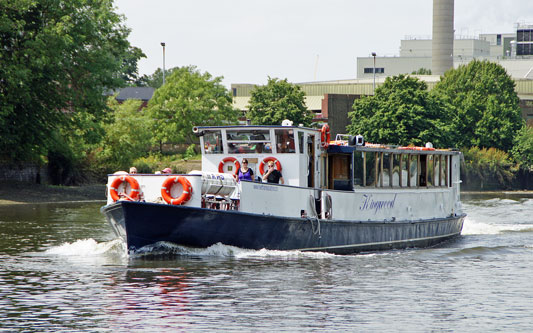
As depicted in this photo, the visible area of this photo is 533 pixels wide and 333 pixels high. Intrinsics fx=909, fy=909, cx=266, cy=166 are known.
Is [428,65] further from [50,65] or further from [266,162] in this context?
[266,162]

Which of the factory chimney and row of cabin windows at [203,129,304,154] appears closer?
row of cabin windows at [203,129,304,154]

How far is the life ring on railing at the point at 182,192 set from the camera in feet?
74.7

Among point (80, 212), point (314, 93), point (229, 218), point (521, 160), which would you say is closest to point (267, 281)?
point (229, 218)

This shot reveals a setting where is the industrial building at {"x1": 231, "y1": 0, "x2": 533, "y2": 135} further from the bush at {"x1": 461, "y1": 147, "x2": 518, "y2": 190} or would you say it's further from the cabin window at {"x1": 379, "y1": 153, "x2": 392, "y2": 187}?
the cabin window at {"x1": 379, "y1": 153, "x2": 392, "y2": 187}

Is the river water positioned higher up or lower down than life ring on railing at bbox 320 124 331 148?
lower down

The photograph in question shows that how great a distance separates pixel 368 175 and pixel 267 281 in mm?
9255

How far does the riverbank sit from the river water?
932 inches

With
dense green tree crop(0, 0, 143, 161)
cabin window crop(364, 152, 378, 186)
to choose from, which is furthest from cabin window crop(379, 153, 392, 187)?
dense green tree crop(0, 0, 143, 161)

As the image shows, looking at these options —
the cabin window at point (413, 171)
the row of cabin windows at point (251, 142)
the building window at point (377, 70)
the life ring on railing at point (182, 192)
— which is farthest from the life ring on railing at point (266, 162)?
the building window at point (377, 70)

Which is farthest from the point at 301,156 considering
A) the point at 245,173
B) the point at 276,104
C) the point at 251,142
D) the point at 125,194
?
the point at 276,104

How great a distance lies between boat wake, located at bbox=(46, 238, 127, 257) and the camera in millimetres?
25906

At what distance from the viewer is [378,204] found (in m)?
29.1

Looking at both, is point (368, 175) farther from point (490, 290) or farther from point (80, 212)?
point (80, 212)

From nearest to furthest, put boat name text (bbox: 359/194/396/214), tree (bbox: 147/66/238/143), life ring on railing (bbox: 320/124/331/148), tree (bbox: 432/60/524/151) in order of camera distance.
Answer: life ring on railing (bbox: 320/124/331/148)
boat name text (bbox: 359/194/396/214)
tree (bbox: 147/66/238/143)
tree (bbox: 432/60/524/151)
